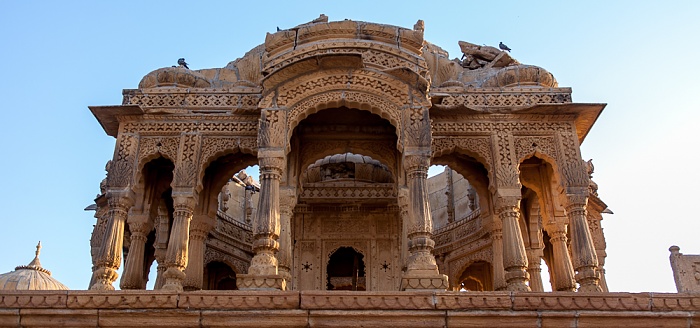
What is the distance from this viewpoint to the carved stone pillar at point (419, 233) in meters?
11.2

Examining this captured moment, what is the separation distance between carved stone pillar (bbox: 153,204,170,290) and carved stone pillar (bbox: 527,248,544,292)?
8498 millimetres

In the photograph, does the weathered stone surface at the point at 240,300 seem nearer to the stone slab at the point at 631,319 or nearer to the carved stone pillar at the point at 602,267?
the stone slab at the point at 631,319

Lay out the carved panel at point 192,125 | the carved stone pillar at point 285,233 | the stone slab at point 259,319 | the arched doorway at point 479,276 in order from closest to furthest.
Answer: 1. the stone slab at point 259,319
2. the carved stone pillar at point 285,233
3. the carved panel at point 192,125
4. the arched doorway at point 479,276

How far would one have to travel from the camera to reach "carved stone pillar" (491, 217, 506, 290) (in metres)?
14.5

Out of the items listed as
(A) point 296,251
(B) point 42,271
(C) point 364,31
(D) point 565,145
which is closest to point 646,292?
(D) point 565,145

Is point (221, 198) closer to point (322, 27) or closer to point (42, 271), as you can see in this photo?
point (42, 271)

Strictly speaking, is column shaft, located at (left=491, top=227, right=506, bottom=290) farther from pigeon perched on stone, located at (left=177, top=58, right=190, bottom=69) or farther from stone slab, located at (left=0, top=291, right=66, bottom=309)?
stone slab, located at (left=0, top=291, right=66, bottom=309)

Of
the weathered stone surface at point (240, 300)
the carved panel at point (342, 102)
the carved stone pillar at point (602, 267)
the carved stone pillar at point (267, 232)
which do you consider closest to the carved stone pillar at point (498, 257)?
the carved stone pillar at point (602, 267)

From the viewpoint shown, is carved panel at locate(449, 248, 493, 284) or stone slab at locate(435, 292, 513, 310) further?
carved panel at locate(449, 248, 493, 284)

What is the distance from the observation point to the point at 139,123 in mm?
14500

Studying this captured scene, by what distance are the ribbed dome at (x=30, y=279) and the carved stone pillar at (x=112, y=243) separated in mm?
4557

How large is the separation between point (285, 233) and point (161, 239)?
434cm

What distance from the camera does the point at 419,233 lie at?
39.1ft

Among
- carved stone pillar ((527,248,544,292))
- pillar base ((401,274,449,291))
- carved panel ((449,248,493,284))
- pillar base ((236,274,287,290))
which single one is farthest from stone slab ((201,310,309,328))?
carved panel ((449,248,493,284))
